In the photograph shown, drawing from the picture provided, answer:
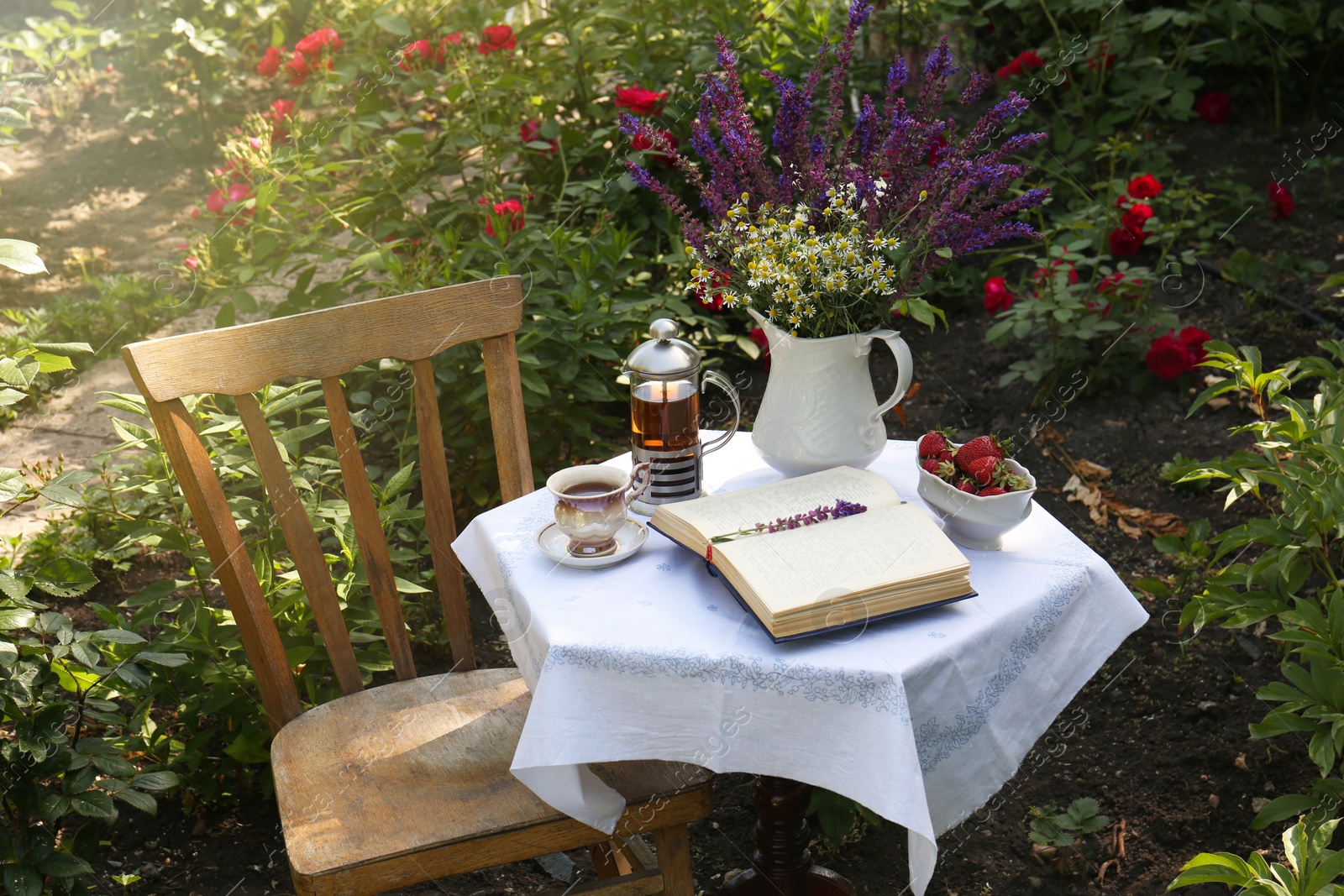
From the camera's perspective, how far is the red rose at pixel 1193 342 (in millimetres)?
3331

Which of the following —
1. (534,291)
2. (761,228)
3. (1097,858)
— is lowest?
(1097,858)

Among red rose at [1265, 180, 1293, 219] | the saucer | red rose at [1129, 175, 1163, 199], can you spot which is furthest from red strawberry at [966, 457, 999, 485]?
red rose at [1265, 180, 1293, 219]

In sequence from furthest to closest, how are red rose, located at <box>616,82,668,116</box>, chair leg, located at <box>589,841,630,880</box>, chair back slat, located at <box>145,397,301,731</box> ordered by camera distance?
red rose, located at <box>616,82,668,116</box>, chair leg, located at <box>589,841,630,880</box>, chair back slat, located at <box>145,397,301,731</box>

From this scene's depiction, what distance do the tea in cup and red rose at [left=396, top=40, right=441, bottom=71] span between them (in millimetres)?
2205

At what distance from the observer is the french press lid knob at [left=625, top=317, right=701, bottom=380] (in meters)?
1.63

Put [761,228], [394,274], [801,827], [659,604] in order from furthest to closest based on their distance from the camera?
1. [394,274]
2. [801,827]
3. [761,228]
4. [659,604]

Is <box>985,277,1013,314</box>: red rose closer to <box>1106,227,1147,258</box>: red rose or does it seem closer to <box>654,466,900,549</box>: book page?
<box>1106,227,1147,258</box>: red rose

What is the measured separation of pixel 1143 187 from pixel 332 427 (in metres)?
2.67

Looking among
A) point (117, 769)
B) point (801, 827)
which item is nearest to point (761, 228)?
point (801, 827)

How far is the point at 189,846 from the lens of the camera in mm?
2314

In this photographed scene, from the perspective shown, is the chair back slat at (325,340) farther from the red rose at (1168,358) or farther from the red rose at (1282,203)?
the red rose at (1282,203)

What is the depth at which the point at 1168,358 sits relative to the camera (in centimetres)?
335

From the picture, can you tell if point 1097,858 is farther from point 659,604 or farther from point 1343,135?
point 1343,135

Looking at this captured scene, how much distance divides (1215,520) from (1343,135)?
8.75ft
